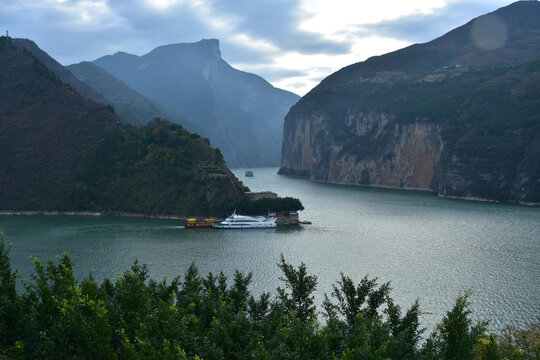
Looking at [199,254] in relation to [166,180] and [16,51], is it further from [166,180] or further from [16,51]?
[16,51]

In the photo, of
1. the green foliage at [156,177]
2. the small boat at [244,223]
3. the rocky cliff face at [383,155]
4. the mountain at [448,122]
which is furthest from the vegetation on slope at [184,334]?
the rocky cliff face at [383,155]

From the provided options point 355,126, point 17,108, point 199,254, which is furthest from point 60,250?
point 355,126

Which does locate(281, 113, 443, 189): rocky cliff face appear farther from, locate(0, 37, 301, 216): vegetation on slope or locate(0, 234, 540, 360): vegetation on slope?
locate(0, 234, 540, 360): vegetation on slope

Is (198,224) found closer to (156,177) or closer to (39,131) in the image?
(156,177)

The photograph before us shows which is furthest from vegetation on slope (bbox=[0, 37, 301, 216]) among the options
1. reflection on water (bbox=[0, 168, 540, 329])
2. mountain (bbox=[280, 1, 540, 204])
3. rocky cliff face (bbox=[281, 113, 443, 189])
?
rocky cliff face (bbox=[281, 113, 443, 189])

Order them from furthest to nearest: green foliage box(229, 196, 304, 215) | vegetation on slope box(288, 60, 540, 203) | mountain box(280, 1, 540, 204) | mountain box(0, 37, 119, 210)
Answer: mountain box(280, 1, 540, 204), vegetation on slope box(288, 60, 540, 203), mountain box(0, 37, 119, 210), green foliage box(229, 196, 304, 215)
